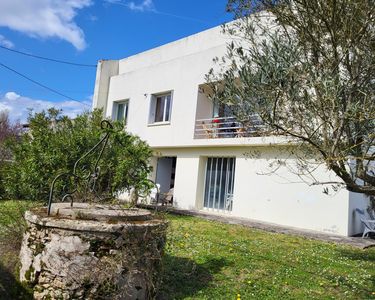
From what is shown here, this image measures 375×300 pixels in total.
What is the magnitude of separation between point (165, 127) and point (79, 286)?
49.6ft

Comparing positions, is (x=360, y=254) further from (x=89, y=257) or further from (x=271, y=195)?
(x=89, y=257)

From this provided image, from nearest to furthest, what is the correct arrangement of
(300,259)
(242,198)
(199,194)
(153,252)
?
1. (153,252)
2. (300,259)
3. (242,198)
4. (199,194)

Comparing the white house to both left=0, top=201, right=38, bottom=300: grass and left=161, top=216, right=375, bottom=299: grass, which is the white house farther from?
left=0, top=201, right=38, bottom=300: grass

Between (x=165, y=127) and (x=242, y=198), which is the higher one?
(x=165, y=127)

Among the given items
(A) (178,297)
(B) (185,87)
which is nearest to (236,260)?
(A) (178,297)

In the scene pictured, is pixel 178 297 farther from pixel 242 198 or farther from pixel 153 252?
pixel 242 198

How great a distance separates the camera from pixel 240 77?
5.79 m

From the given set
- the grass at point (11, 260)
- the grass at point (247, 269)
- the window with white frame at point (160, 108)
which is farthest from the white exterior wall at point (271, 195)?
the grass at point (11, 260)

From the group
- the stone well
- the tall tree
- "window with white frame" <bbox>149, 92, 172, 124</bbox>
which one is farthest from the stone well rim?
"window with white frame" <bbox>149, 92, 172, 124</bbox>

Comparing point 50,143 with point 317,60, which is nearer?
point 317,60

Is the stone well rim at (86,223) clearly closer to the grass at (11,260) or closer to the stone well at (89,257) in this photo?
the stone well at (89,257)

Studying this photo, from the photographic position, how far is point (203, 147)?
17578 mm

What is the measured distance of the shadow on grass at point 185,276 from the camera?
5.85m

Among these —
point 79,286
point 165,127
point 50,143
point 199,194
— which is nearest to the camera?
point 79,286
